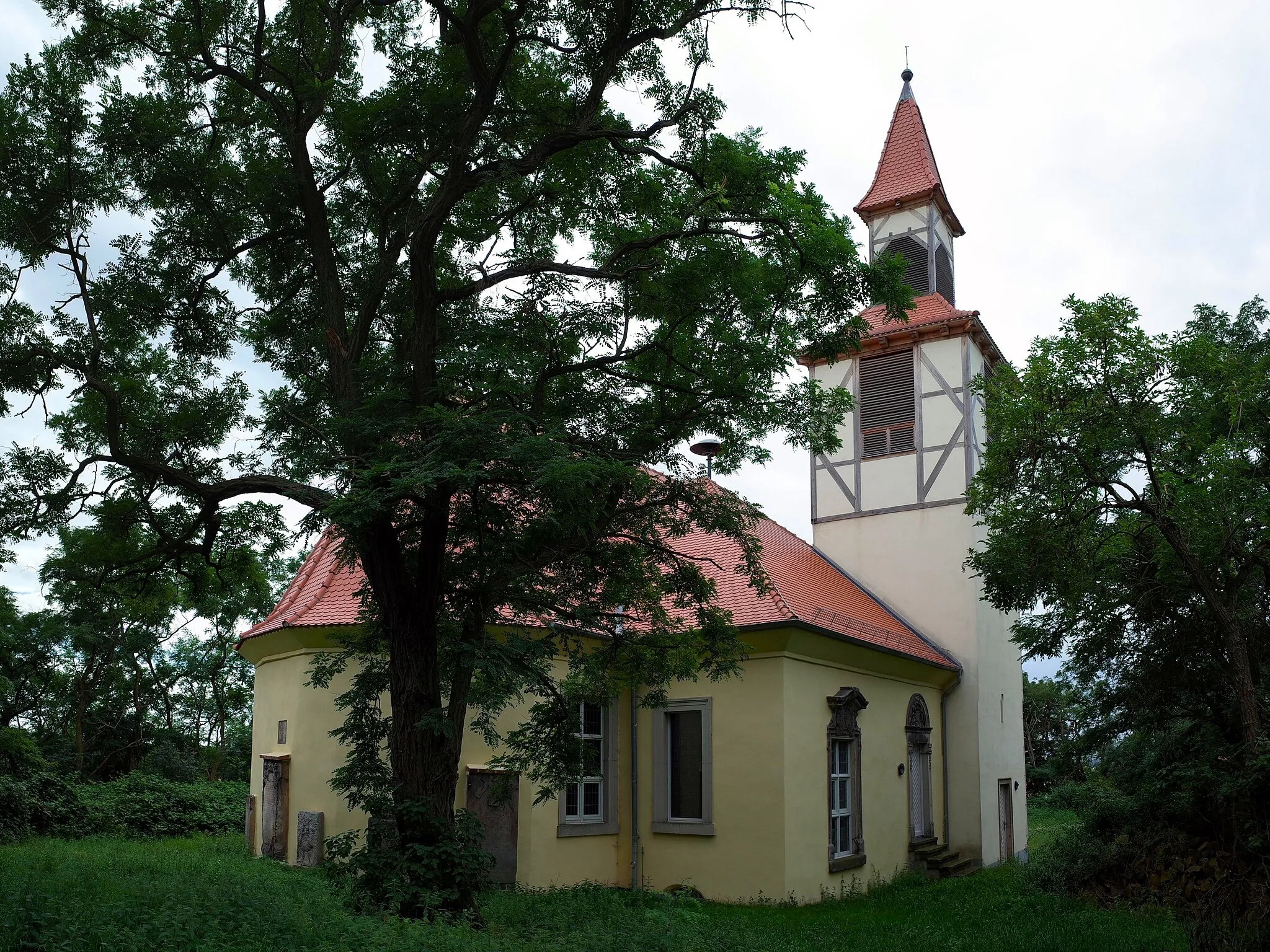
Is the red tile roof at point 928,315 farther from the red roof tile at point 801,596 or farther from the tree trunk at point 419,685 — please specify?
the tree trunk at point 419,685

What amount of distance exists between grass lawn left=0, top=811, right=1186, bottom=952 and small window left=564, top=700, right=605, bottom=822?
7.81 feet

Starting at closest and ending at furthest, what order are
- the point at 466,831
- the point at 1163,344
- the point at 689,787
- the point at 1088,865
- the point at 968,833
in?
the point at 466,831
the point at 1163,344
the point at 1088,865
the point at 689,787
the point at 968,833

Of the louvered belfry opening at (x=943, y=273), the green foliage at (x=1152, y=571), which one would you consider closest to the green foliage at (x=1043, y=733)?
the louvered belfry opening at (x=943, y=273)

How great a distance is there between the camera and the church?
15500 mm

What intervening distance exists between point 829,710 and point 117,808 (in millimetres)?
15564

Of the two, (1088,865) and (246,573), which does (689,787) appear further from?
(246,573)

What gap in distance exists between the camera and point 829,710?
1695cm

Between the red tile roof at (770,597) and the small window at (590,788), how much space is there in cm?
271

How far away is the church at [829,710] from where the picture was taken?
15500 millimetres

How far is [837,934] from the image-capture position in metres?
12.9

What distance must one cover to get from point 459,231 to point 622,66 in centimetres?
270

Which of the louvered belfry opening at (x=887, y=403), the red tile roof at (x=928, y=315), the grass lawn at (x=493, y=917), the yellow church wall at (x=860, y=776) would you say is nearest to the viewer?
the grass lawn at (x=493, y=917)

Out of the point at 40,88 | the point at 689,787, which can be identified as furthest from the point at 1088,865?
the point at 40,88

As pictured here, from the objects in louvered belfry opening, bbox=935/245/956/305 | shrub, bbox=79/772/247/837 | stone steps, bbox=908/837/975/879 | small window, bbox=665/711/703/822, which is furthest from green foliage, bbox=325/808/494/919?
louvered belfry opening, bbox=935/245/956/305
